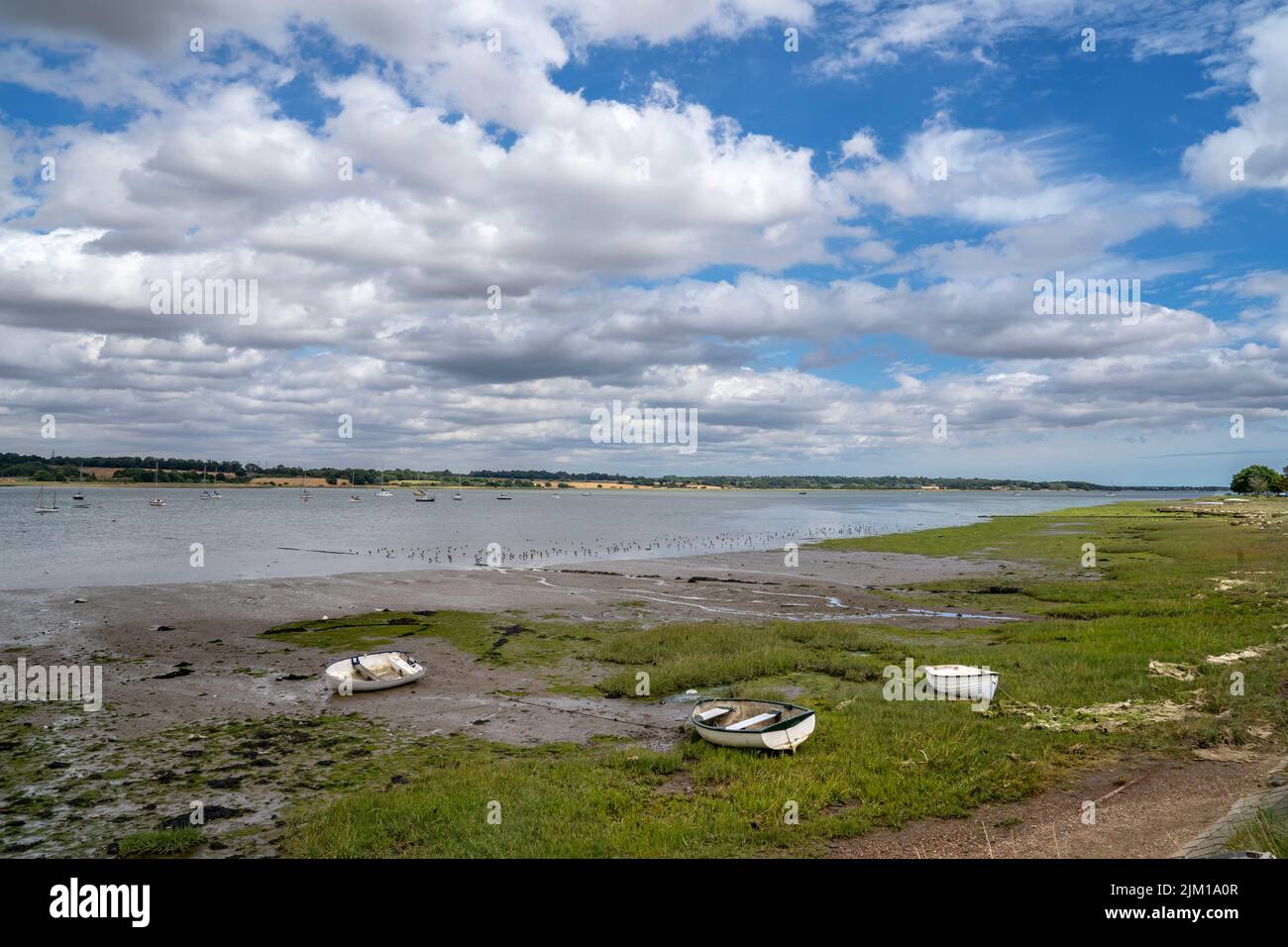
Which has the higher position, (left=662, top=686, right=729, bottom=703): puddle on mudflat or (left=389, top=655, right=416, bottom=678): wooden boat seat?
(left=389, top=655, right=416, bottom=678): wooden boat seat

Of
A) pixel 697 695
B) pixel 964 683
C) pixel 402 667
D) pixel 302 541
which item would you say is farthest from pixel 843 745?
pixel 302 541

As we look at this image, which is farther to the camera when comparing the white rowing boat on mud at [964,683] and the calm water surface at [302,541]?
the calm water surface at [302,541]

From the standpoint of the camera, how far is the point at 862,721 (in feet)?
66.8

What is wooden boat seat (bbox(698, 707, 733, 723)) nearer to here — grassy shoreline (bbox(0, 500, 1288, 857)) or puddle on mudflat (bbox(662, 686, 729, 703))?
grassy shoreline (bbox(0, 500, 1288, 857))

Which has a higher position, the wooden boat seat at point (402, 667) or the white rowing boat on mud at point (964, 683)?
the white rowing boat on mud at point (964, 683)

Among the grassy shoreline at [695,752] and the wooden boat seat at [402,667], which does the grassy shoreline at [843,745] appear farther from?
the wooden boat seat at [402,667]

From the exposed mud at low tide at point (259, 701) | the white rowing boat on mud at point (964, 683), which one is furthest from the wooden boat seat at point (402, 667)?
the white rowing boat on mud at point (964, 683)

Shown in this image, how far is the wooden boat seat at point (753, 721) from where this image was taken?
19.0 meters

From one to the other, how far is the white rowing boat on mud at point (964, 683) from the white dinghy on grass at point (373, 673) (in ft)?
57.2

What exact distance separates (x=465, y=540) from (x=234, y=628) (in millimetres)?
55530

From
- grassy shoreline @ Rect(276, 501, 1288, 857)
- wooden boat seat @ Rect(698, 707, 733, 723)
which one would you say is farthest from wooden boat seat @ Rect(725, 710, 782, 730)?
grassy shoreline @ Rect(276, 501, 1288, 857)

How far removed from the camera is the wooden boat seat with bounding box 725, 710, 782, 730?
19.0 m

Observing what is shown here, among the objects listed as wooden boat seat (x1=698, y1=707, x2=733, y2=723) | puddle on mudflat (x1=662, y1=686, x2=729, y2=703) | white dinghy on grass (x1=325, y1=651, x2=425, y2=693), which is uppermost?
wooden boat seat (x1=698, y1=707, x2=733, y2=723)
